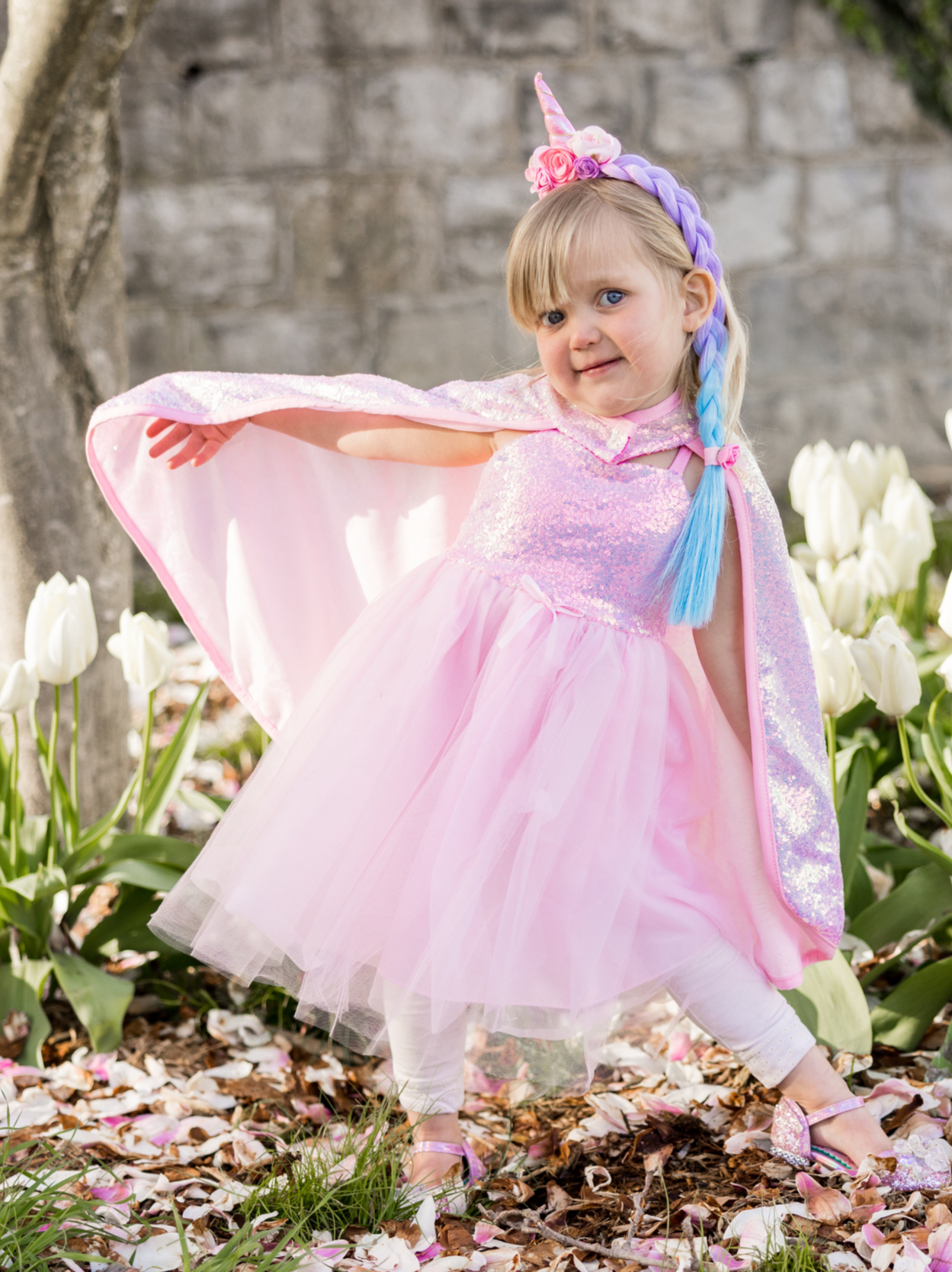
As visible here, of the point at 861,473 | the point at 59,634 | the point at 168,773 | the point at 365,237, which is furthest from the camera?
the point at 365,237

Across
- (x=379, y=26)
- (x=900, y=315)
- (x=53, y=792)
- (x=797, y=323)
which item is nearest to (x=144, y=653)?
(x=53, y=792)

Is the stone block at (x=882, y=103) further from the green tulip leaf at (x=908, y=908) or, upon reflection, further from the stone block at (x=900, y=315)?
the green tulip leaf at (x=908, y=908)

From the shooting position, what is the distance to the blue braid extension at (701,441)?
5.61ft

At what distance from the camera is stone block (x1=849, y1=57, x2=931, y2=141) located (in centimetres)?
452

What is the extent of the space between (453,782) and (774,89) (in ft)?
12.1

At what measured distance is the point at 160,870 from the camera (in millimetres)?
2193

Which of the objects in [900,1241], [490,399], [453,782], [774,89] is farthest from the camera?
[774,89]

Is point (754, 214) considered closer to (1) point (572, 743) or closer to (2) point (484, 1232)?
(1) point (572, 743)

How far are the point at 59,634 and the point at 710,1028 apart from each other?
1198mm

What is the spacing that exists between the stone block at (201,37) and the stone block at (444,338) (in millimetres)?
923

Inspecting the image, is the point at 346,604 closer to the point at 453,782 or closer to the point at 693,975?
the point at 453,782

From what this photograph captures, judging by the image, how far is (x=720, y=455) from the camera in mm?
1740

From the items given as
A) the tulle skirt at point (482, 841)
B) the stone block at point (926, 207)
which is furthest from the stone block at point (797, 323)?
the tulle skirt at point (482, 841)

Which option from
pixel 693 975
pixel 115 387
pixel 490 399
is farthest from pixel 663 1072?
pixel 115 387
